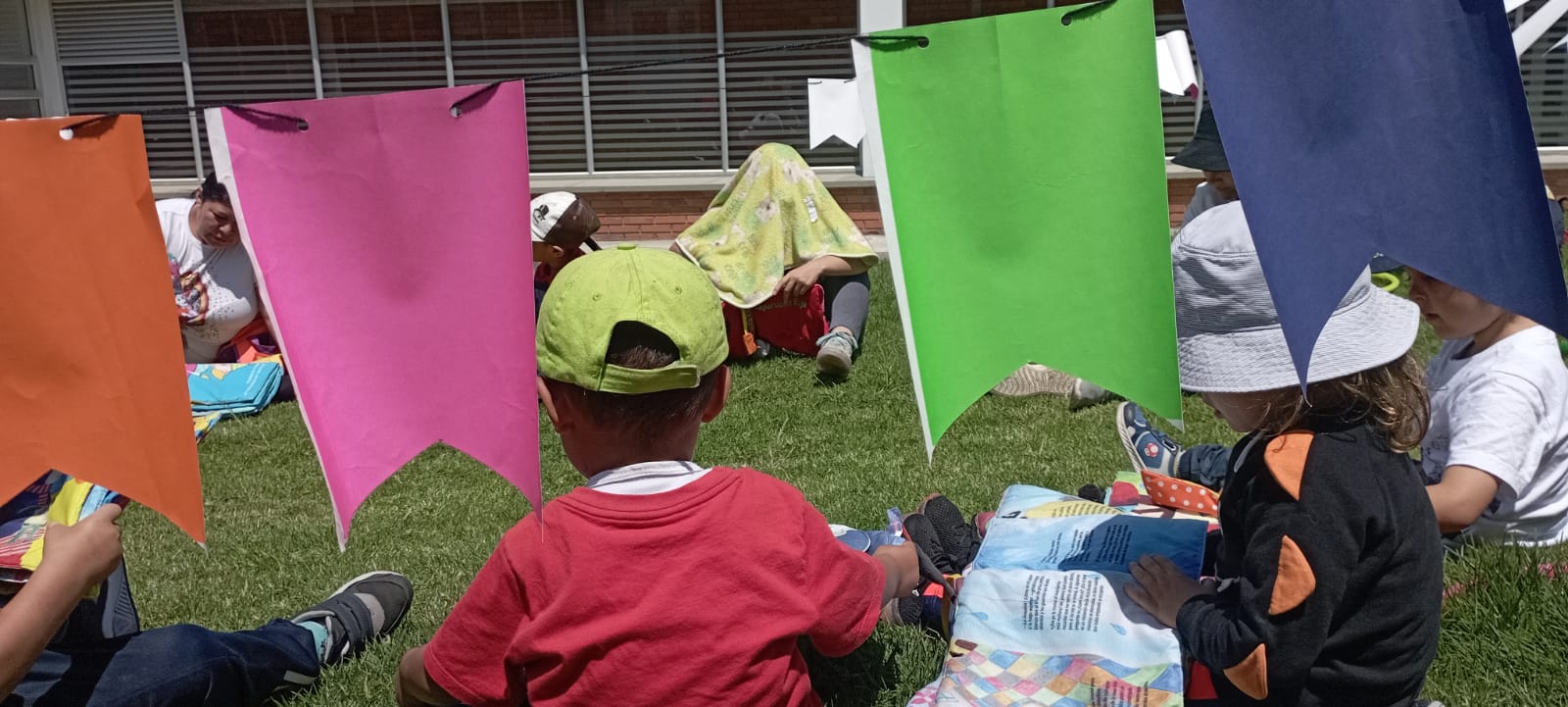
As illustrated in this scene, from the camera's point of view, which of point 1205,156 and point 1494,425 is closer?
point 1494,425

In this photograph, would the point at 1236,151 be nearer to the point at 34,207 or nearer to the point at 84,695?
the point at 34,207

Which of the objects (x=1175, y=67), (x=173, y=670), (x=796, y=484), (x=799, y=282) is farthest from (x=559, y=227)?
(x=173, y=670)

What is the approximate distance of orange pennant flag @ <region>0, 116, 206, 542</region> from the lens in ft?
6.93

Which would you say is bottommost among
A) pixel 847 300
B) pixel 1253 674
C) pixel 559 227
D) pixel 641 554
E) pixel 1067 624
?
pixel 847 300

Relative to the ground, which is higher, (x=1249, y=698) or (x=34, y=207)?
(x=34, y=207)

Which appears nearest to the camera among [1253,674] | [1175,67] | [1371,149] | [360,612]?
[1371,149]

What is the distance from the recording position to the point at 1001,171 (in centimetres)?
201

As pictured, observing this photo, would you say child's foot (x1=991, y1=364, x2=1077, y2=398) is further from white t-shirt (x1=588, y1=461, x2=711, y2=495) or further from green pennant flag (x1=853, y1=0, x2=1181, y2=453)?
white t-shirt (x1=588, y1=461, x2=711, y2=495)

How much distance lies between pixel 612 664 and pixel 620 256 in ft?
2.22

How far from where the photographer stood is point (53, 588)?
2.08m

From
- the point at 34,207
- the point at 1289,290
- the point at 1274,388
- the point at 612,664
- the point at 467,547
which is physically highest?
the point at 34,207

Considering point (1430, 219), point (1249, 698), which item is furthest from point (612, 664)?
point (1430, 219)

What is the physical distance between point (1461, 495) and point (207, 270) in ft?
18.5

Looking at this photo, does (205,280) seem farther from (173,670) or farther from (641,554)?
(641,554)
